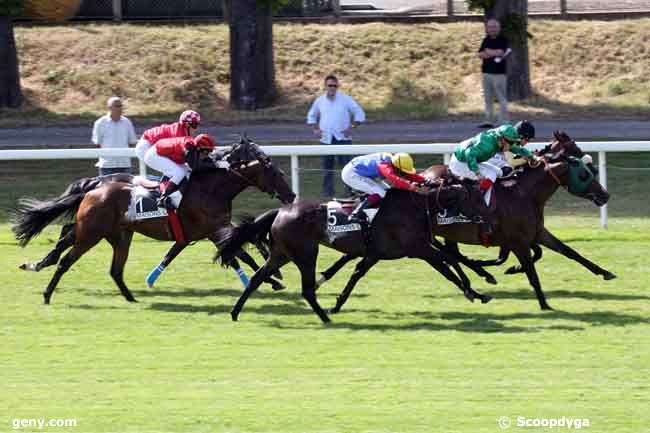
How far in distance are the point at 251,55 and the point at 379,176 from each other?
37.0ft

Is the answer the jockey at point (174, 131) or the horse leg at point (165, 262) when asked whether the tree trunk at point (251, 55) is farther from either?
the horse leg at point (165, 262)

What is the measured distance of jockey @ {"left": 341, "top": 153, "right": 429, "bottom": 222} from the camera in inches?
425

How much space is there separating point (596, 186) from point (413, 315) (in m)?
2.12

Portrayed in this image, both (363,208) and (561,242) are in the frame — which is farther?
(561,242)

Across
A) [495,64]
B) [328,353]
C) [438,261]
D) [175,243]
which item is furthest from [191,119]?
[495,64]

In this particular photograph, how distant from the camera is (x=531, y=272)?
→ 11094 mm

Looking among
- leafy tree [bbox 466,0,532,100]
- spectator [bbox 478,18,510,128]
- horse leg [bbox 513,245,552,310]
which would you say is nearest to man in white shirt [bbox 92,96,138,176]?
horse leg [bbox 513,245,552,310]

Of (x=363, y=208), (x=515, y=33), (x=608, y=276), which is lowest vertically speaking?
(x=608, y=276)

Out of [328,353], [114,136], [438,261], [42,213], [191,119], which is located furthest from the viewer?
[114,136]

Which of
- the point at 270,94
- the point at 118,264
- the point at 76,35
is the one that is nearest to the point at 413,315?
the point at 118,264

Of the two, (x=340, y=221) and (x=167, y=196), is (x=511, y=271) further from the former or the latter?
(x=167, y=196)

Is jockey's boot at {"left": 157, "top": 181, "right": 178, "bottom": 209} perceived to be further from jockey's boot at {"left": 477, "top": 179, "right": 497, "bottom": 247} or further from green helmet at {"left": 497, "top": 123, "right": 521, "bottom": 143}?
green helmet at {"left": 497, "top": 123, "right": 521, "bottom": 143}

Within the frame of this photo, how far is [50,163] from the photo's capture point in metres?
19.0

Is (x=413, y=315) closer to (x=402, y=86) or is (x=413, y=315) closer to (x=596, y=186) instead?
(x=596, y=186)
